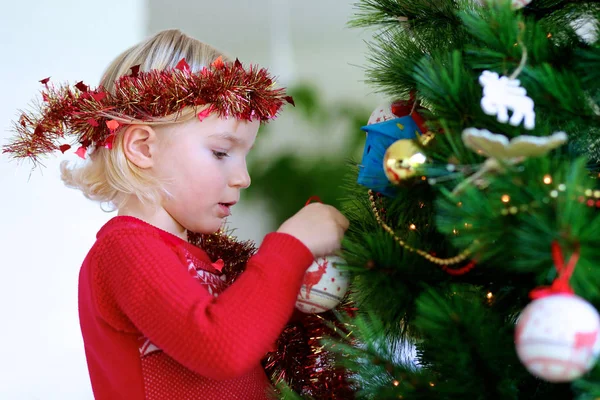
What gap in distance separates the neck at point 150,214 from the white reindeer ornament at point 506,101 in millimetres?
481

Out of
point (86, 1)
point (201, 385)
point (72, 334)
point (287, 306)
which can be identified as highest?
point (86, 1)

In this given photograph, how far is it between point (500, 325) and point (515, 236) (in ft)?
0.43

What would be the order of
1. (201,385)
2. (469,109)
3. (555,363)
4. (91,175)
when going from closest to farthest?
(555,363)
(469,109)
(201,385)
(91,175)

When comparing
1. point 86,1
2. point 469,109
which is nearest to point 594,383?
point 469,109

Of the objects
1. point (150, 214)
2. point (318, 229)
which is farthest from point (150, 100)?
point (318, 229)

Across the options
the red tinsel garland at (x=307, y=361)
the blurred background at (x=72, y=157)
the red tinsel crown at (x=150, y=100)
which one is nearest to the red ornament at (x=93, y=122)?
the red tinsel crown at (x=150, y=100)

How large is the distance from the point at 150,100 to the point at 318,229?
266mm

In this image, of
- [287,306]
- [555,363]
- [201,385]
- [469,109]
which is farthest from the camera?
[201,385]

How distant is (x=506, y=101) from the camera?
513 mm

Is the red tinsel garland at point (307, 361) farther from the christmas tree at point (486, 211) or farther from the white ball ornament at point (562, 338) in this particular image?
the white ball ornament at point (562, 338)

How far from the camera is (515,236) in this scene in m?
0.47

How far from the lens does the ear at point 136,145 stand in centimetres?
85

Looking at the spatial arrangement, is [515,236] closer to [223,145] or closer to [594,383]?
[594,383]

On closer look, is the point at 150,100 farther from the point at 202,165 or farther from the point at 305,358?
the point at 305,358
